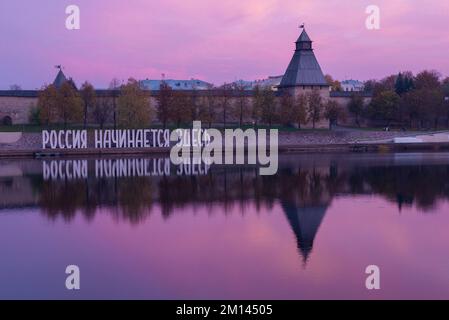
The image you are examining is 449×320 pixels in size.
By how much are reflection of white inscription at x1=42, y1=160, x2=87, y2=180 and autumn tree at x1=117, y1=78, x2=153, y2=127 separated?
8384 millimetres

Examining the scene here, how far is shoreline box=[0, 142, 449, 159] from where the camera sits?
3419cm

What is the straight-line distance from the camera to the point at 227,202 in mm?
17297

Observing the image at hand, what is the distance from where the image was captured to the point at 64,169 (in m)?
26.4

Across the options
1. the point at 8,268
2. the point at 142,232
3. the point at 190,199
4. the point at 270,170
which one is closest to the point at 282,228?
the point at 142,232

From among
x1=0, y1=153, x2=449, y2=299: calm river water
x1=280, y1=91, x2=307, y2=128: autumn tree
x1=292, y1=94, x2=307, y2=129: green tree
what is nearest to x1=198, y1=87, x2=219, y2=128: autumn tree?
x1=280, y1=91, x2=307, y2=128: autumn tree

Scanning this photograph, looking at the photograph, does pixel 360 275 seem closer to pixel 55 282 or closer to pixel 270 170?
pixel 55 282

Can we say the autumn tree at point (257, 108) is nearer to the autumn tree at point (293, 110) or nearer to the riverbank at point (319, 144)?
the autumn tree at point (293, 110)

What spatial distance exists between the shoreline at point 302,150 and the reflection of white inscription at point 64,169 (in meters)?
4.01

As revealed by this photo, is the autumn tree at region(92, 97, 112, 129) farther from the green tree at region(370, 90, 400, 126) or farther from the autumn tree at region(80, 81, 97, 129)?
the green tree at region(370, 90, 400, 126)

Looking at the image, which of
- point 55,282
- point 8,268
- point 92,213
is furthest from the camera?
point 92,213

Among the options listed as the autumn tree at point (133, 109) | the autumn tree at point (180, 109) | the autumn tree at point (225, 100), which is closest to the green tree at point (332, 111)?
the autumn tree at point (225, 100)

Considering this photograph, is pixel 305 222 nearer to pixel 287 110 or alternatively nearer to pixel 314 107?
pixel 287 110

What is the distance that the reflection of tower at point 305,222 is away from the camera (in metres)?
11.8
